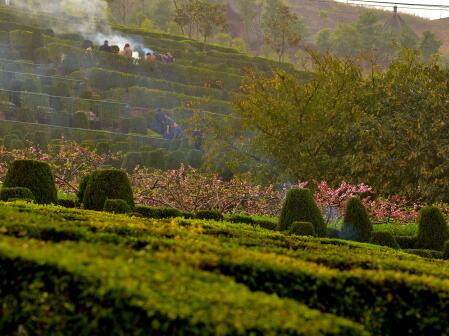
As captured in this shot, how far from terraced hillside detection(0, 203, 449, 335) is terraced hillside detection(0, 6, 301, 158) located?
98.4ft

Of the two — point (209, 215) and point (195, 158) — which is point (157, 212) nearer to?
point (209, 215)

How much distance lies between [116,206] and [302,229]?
398cm

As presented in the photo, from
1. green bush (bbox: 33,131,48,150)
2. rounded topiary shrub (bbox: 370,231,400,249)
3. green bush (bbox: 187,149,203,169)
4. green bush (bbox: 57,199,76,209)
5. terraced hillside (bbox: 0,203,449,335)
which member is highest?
terraced hillside (bbox: 0,203,449,335)

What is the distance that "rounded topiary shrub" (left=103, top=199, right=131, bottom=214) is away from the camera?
19.4 meters

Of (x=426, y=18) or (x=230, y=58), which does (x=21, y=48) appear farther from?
(x=426, y=18)

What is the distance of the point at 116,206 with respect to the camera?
63.9 ft

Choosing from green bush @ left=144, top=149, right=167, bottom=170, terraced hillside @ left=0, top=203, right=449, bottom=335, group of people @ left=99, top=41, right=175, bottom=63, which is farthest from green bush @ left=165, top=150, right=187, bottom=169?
terraced hillside @ left=0, top=203, right=449, bottom=335

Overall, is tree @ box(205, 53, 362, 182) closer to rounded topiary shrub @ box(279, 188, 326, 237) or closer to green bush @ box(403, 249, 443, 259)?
rounded topiary shrub @ box(279, 188, 326, 237)

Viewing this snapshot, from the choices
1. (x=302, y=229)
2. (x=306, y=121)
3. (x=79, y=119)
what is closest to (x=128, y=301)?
(x=302, y=229)

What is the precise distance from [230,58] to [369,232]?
5610 cm

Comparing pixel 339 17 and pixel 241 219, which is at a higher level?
pixel 339 17

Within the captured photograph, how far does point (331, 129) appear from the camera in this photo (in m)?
35.2

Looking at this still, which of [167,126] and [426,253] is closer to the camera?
[426,253]

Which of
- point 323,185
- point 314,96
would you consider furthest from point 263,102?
point 323,185
